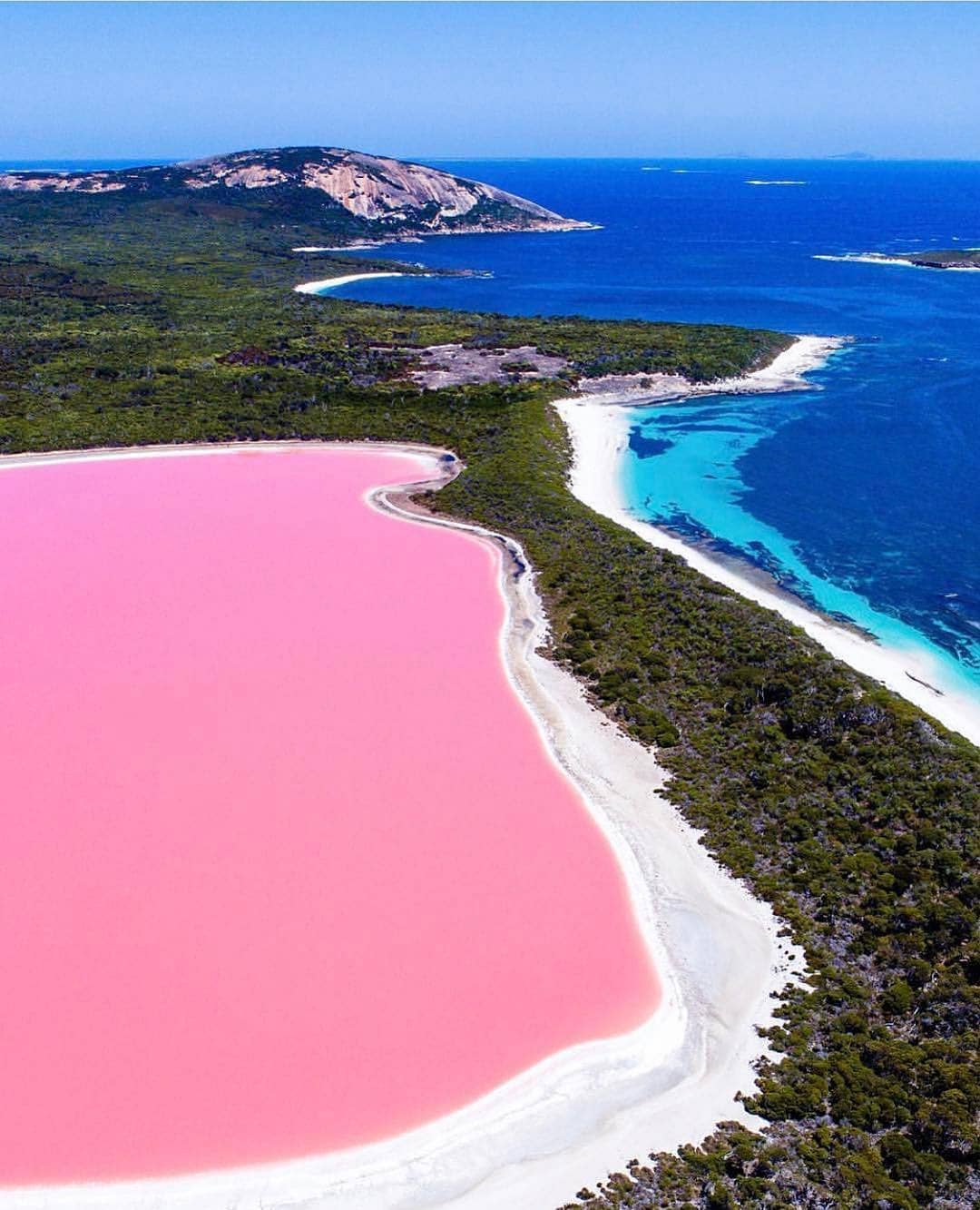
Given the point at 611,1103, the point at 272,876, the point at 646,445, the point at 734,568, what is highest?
the point at 646,445

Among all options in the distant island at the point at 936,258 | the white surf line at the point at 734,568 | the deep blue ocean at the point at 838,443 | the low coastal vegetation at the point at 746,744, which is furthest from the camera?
the distant island at the point at 936,258

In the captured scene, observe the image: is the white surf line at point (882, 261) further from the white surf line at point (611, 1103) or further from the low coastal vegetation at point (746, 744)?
the white surf line at point (611, 1103)

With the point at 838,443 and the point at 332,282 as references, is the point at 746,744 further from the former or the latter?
the point at 332,282

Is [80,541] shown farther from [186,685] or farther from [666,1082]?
[666,1082]

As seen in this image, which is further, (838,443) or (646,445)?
(838,443)

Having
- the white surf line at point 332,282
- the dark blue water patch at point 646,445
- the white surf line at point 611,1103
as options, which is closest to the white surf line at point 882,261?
the white surf line at point 332,282

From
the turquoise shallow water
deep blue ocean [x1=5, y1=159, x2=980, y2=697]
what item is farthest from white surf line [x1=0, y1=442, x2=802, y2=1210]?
deep blue ocean [x1=5, y1=159, x2=980, y2=697]

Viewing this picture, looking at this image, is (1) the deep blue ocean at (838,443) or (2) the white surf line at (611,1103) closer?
(2) the white surf line at (611,1103)

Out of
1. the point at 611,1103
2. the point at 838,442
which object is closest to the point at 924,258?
the point at 838,442
